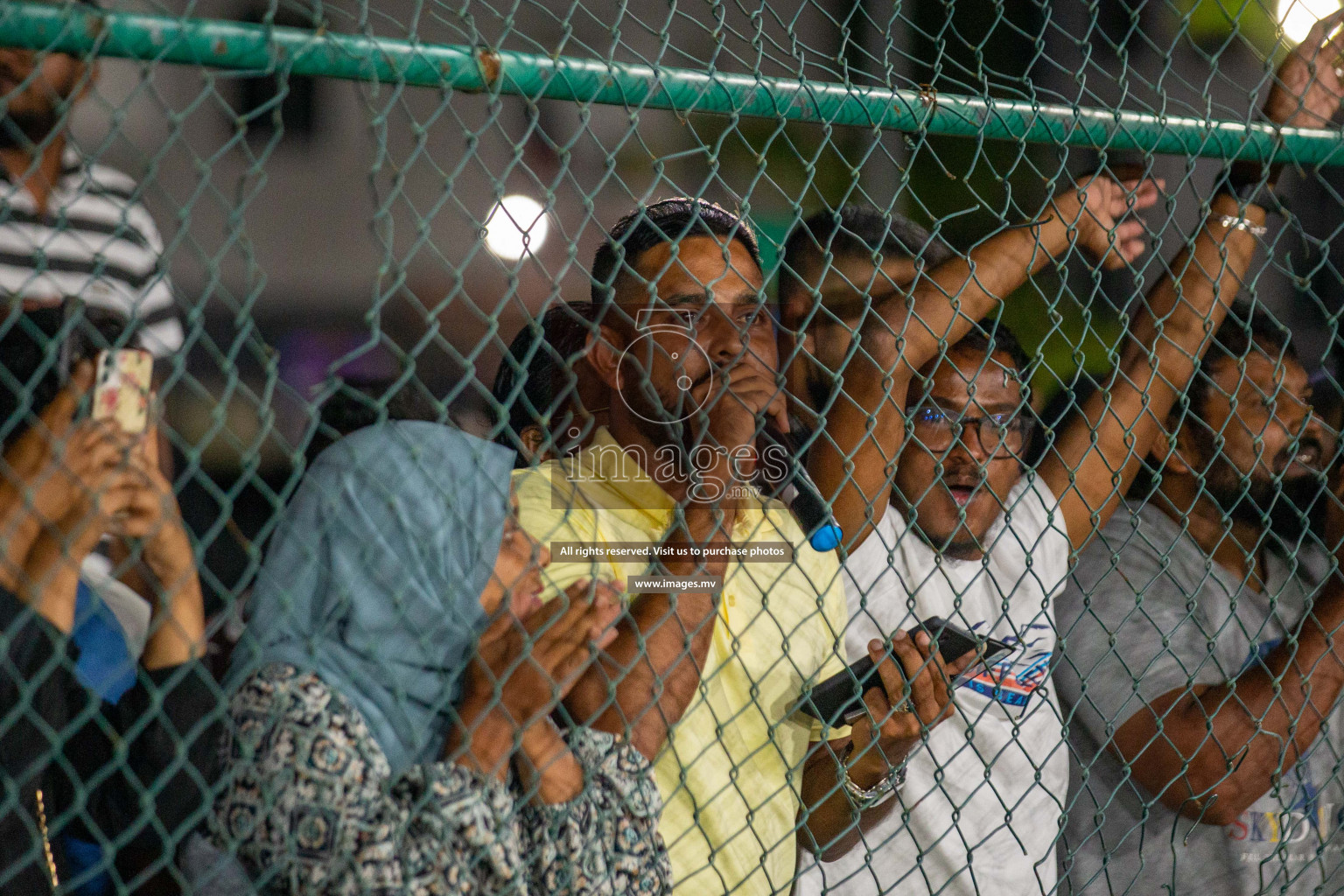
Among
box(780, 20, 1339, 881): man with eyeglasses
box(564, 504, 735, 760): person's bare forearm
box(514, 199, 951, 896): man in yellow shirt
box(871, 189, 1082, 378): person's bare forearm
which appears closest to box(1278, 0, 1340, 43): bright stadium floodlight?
box(780, 20, 1339, 881): man with eyeglasses

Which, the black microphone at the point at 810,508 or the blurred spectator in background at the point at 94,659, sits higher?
the black microphone at the point at 810,508

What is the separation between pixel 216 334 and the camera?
486 centimetres

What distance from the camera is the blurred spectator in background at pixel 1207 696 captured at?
2.23 m

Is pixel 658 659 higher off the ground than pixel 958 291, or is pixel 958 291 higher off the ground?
pixel 958 291

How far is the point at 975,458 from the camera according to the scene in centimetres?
225

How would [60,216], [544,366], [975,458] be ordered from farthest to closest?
[544,366]
[975,458]
[60,216]

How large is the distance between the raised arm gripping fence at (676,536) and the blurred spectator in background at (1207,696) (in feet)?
0.04

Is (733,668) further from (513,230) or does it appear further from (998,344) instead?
(513,230)

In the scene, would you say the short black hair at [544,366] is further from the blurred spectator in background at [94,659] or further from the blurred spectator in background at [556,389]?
the blurred spectator in background at [94,659]

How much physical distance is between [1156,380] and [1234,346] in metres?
0.38

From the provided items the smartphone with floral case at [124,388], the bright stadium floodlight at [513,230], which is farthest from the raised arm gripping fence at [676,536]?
the bright stadium floodlight at [513,230]

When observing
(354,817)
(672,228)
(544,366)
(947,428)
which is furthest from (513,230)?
(354,817)

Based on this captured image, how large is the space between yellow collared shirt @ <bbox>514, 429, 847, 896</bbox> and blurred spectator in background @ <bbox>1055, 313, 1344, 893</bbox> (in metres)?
0.54

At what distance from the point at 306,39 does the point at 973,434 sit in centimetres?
145
